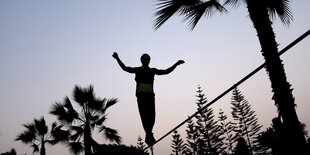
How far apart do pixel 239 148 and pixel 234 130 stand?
33549 millimetres

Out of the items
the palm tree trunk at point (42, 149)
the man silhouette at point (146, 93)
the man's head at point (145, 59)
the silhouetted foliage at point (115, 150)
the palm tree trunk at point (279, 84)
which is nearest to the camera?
the man silhouette at point (146, 93)

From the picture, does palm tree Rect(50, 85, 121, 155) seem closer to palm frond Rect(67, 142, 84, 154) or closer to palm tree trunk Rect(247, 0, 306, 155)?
palm frond Rect(67, 142, 84, 154)

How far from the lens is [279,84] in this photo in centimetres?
655

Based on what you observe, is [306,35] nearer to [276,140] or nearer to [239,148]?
[276,140]

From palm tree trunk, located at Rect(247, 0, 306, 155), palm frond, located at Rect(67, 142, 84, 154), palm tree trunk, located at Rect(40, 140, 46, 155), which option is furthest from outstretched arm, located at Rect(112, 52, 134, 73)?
palm tree trunk, located at Rect(40, 140, 46, 155)

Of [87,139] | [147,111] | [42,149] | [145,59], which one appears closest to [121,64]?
[145,59]

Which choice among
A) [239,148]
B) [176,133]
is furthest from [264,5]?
[176,133]

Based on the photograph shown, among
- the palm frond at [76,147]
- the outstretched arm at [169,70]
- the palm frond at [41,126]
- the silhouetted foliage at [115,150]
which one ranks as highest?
the palm frond at [41,126]

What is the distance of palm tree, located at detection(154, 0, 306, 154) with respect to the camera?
633cm

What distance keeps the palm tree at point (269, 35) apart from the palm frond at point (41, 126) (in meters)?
18.4

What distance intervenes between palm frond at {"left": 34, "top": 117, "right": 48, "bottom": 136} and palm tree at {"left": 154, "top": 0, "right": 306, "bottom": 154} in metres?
18.4

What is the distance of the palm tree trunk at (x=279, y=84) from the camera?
6.07 m

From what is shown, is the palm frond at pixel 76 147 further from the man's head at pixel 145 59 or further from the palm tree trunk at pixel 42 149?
the man's head at pixel 145 59

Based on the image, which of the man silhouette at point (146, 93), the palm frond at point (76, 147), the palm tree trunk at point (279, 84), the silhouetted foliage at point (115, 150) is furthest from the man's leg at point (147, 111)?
the palm frond at point (76, 147)
